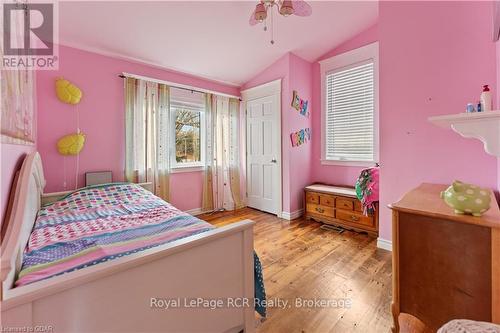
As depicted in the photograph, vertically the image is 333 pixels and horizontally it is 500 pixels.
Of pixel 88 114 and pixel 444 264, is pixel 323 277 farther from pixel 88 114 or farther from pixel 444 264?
pixel 88 114

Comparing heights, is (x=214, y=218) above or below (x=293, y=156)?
below

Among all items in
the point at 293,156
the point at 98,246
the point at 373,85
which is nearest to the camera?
the point at 98,246

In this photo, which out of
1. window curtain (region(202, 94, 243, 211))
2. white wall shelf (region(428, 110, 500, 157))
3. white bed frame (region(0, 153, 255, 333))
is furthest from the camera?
Result: window curtain (region(202, 94, 243, 211))

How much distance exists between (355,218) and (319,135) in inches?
58.8

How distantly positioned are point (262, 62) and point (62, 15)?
98.0 inches

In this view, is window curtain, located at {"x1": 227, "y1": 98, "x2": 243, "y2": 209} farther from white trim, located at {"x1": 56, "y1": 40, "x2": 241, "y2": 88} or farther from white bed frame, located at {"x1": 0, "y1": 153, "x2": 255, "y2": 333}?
white bed frame, located at {"x1": 0, "y1": 153, "x2": 255, "y2": 333}

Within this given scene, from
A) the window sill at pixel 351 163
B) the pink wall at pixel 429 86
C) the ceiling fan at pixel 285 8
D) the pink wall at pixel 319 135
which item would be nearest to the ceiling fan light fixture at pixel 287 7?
the ceiling fan at pixel 285 8

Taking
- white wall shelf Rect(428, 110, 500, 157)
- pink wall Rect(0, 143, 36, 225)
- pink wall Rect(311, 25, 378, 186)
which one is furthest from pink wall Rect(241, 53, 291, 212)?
pink wall Rect(0, 143, 36, 225)

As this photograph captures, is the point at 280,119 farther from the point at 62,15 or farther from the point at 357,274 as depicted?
the point at 62,15

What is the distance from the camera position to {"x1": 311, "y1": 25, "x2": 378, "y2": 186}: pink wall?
326 centimetres

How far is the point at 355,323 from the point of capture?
4.73 ft

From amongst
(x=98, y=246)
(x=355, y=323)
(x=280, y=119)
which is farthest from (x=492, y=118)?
(x=280, y=119)

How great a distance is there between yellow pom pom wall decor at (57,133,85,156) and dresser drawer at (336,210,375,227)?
330 centimetres

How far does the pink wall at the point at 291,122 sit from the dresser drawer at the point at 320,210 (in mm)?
225
